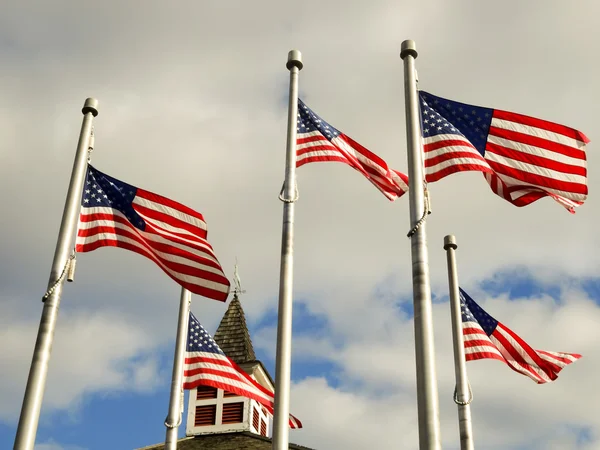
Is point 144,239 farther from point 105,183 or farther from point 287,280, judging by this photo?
point 287,280

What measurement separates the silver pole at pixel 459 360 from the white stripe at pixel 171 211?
7.12 m

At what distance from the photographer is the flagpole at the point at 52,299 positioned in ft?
41.1

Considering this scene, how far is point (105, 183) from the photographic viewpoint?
1536 cm

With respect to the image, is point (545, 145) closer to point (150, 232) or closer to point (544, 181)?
point (544, 181)

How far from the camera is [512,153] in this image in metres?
14.5

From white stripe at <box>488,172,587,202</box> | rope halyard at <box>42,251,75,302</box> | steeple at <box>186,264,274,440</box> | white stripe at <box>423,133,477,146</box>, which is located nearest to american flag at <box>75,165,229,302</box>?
rope halyard at <box>42,251,75,302</box>

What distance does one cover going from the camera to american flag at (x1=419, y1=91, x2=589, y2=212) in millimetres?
14125

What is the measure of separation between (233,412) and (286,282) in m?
23.1

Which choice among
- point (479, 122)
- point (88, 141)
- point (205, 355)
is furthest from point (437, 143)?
point (205, 355)

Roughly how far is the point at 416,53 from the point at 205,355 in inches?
373

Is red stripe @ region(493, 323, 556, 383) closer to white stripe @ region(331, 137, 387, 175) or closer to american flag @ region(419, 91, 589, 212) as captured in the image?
american flag @ region(419, 91, 589, 212)

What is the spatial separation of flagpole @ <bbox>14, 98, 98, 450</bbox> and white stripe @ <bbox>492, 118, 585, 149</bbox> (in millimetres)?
8420

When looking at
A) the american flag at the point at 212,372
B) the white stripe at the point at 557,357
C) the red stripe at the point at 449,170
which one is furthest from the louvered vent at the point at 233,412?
the red stripe at the point at 449,170

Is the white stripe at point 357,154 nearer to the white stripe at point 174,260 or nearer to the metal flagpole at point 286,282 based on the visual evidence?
the metal flagpole at point 286,282
